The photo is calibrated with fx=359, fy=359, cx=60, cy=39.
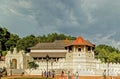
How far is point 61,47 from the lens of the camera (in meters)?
101

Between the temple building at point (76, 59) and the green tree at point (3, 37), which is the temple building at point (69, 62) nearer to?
the temple building at point (76, 59)

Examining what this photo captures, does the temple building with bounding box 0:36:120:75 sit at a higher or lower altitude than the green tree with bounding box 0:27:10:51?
lower

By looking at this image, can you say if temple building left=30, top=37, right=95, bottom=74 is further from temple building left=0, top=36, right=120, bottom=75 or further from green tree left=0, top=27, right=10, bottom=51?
green tree left=0, top=27, right=10, bottom=51

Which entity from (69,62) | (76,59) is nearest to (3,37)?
(69,62)

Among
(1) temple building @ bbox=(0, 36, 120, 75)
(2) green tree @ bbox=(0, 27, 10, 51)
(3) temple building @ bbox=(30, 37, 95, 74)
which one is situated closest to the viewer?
(1) temple building @ bbox=(0, 36, 120, 75)

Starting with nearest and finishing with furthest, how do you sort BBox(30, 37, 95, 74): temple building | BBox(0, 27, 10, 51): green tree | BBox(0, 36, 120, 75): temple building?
1. BBox(0, 36, 120, 75): temple building
2. BBox(30, 37, 95, 74): temple building
3. BBox(0, 27, 10, 51): green tree

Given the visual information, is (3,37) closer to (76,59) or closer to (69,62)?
(69,62)

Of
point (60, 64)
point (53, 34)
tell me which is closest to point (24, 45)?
point (53, 34)

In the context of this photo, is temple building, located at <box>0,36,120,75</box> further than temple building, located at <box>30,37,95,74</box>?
No

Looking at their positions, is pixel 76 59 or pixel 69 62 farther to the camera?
pixel 69 62

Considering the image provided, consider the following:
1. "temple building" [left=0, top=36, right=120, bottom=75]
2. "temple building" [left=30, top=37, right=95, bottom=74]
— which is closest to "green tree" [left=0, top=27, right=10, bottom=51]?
"temple building" [left=0, top=36, right=120, bottom=75]

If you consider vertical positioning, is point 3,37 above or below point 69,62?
above

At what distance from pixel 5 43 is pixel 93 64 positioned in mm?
41148

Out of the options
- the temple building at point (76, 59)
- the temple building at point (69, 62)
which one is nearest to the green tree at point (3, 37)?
the temple building at point (69, 62)
